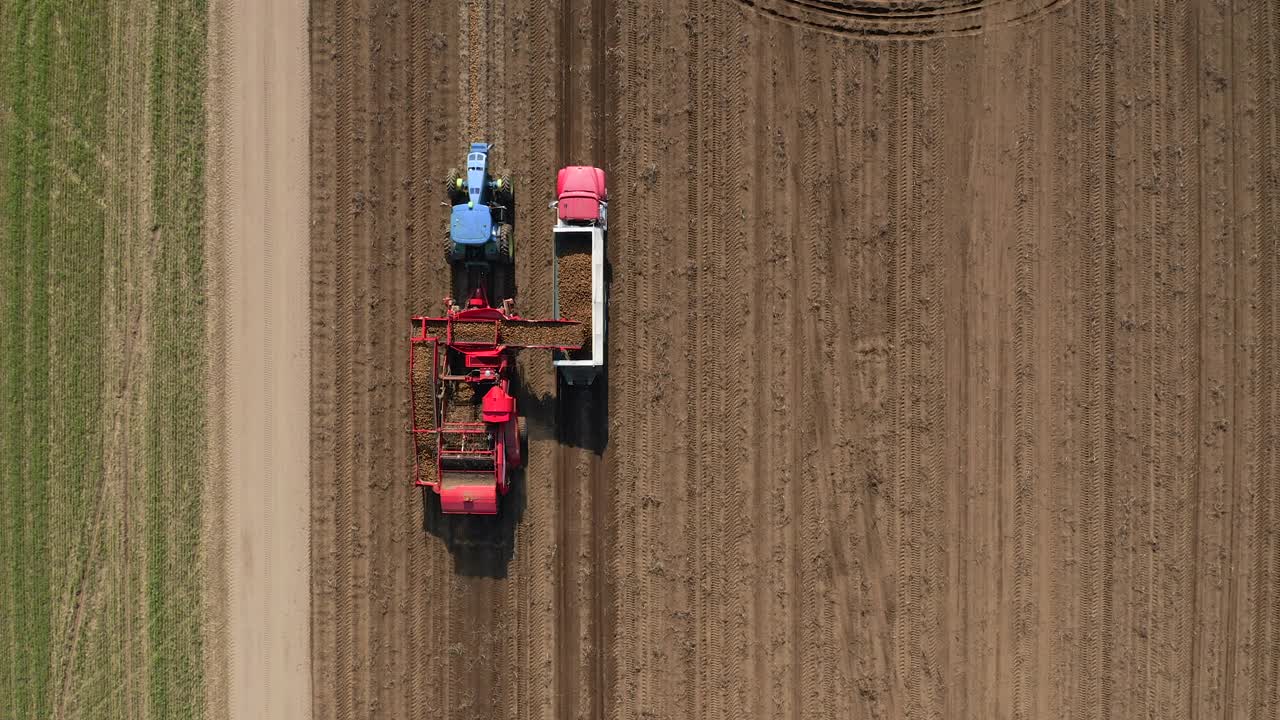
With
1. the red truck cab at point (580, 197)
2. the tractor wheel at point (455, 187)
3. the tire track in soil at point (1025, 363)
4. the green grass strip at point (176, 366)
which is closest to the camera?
the red truck cab at point (580, 197)

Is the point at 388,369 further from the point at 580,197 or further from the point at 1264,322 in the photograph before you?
the point at 1264,322

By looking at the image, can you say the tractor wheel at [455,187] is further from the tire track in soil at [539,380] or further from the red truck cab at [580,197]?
the red truck cab at [580,197]

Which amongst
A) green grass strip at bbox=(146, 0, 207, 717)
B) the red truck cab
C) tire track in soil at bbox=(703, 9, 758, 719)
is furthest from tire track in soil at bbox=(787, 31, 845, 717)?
green grass strip at bbox=(146, 0, 207, 717)

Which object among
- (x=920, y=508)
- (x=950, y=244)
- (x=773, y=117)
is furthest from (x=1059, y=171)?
(x=920, y=508)

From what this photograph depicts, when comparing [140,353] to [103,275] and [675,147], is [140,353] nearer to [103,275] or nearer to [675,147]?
[103,275]

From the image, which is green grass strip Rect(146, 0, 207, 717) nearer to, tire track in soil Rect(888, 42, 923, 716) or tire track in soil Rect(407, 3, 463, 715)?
tire track in soil Rect(407, 3, 463, 715)

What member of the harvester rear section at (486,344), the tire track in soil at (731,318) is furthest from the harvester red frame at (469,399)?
the tire track in soil at (731,318)
